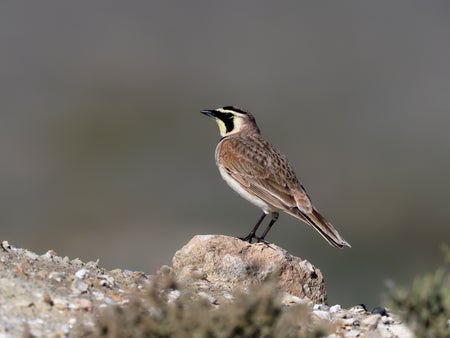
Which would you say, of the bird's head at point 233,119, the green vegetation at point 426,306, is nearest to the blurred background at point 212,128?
the bird's head at point 233,119

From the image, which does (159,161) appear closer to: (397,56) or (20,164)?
(20,164)

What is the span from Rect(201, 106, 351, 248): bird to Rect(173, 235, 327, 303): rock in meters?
1.01

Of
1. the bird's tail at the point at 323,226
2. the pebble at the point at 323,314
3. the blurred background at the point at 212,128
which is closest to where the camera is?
the pebble at the point at 323,314

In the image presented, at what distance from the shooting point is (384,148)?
33188mm

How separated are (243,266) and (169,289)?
6.18ft

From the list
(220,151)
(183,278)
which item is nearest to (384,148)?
(220,151)

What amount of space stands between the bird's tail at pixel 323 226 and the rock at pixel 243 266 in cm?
87

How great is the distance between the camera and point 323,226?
10617 mm

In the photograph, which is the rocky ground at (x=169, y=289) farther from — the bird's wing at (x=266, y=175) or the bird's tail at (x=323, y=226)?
the bird's wing at (x=266, y=175)

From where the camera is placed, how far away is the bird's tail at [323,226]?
1038 cm

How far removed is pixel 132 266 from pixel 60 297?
13472mm

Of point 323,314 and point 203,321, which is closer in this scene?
point 203,321

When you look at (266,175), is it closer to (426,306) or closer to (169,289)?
(169,289)

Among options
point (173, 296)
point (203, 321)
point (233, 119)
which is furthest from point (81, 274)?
point (233, 119)
